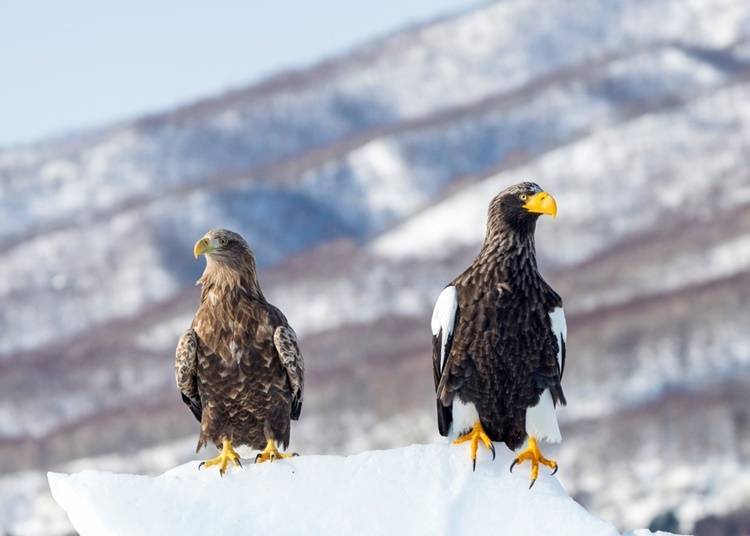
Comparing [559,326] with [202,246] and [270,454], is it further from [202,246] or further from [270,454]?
[202,246]

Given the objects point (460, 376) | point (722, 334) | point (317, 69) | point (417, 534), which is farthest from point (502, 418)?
point (317, 69)

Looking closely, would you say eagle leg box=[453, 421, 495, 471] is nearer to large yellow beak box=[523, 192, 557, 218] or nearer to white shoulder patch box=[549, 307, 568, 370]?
white shoulder patch box=[549, 307, 568, 370]

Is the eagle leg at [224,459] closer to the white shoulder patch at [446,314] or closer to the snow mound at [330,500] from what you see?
the snow mound at [330,500]

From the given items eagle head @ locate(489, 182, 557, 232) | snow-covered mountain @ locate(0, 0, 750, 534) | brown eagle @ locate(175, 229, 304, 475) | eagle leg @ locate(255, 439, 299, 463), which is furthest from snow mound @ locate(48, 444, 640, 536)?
snow-covered mountain @ locate(0, 0, 750, 534)

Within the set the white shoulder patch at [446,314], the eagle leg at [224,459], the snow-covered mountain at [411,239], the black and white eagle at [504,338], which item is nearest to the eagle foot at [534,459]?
the black and white eagle at [504,338]

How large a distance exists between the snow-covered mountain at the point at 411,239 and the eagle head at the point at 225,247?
42296 millimetres

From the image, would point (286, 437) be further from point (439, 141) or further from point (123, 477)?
point (439, 141)

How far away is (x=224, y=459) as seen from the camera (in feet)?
31.8

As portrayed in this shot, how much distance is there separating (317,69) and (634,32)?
35.2 meters

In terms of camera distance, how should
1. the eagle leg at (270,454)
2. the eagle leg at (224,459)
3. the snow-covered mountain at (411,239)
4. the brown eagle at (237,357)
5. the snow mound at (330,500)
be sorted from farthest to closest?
the snow-covered mountain at (411,239) < the brown eagle at (237,357) < the eagle leg at (270,454) < the eagle leg at (224,459) < the snow mound at (330,500)

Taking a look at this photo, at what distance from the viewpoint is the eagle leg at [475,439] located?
9.66 meters

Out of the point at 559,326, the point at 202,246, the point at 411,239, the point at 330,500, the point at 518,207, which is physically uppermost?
the point at 411,239

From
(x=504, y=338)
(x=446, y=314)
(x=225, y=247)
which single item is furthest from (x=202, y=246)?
(x=504, y=338)

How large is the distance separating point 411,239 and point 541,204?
120064 mm
